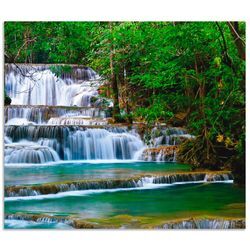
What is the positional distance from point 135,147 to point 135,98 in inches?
19.5

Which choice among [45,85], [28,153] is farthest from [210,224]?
[45,85]

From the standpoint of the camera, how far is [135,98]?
21.1 ft

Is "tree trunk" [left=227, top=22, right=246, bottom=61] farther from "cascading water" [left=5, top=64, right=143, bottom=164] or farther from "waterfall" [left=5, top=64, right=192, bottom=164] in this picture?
"cascading water" [left=5, top=64, right=143, bottom=164]

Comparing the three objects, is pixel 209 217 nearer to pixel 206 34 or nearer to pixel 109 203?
pixel 109 203

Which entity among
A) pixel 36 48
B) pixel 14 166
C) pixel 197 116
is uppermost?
pixel 36 48

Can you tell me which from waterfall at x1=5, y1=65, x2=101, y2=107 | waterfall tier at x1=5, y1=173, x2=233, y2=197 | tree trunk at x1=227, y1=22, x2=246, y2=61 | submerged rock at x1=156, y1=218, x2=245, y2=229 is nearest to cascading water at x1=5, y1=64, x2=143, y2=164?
waterfall at x1=5, y1=65, x2=101, y2=107

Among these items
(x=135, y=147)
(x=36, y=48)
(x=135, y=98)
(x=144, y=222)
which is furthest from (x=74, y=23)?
(x=144, y=222)

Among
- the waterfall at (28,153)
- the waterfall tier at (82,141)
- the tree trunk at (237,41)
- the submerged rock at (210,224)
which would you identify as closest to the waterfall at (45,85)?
the waterfall tier at (82,141)

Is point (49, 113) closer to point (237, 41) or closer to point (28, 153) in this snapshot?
point (28, 153)

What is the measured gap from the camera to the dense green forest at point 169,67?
240 inches
